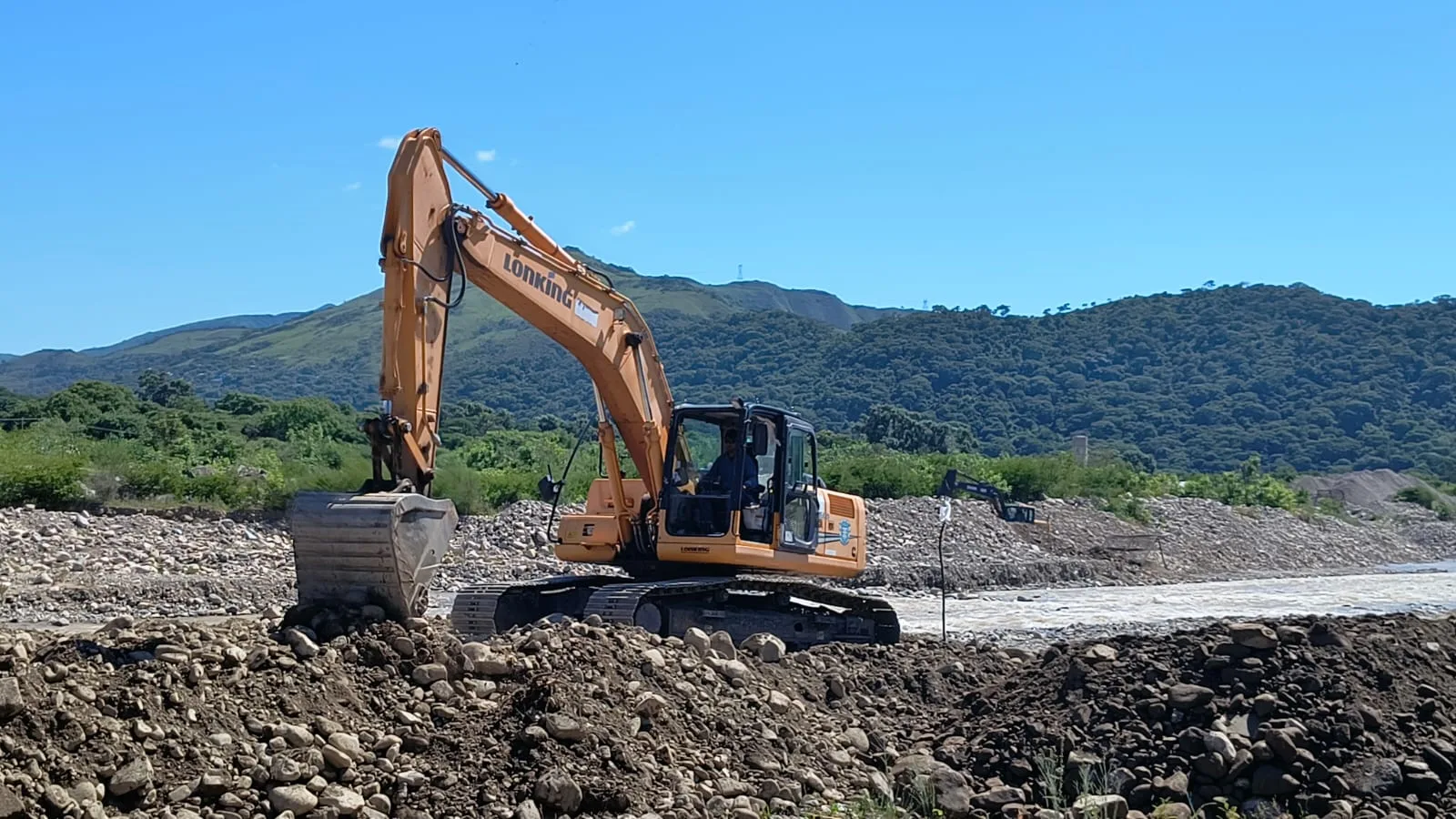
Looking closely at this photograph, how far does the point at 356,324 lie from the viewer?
141750mm

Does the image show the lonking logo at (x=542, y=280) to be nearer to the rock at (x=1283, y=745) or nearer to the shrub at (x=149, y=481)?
the rock at (x=1283, y=745)

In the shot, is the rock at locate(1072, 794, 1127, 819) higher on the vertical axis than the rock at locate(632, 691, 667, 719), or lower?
lower

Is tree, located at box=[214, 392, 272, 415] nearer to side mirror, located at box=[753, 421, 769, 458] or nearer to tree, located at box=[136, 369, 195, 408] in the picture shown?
tree, located at box=[136, 369, 195, 408]

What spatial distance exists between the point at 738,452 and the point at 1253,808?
6.54m

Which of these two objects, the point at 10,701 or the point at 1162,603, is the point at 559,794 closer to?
the point at 10,701

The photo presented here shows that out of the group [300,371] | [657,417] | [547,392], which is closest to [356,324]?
[300,371]

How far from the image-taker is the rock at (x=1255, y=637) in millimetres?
9727

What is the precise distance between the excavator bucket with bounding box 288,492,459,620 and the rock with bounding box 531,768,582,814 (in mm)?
2437

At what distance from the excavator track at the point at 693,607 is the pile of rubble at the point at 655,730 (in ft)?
8.90

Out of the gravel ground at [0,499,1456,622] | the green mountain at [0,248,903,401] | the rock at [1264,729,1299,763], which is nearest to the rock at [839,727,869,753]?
the rock at [1264,729,1299,763]

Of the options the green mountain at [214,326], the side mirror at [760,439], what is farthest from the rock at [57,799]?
the green mountain at [214,326]

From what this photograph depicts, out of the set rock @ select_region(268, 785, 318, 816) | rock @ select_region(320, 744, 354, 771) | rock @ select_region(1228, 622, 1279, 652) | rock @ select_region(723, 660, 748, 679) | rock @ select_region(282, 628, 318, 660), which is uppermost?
rock @ select_region(1228, 622, 1279, 652)

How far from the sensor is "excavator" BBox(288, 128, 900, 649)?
11086 mm

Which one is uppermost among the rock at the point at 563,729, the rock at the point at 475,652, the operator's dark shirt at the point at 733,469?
the operator's dark shirt at the point at 733,469
